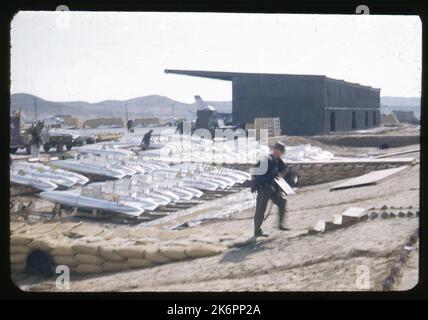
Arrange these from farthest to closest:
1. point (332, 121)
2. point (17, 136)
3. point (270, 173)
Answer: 1. point (332, 121)
2. point (270, 173)
3. point (17, 136)

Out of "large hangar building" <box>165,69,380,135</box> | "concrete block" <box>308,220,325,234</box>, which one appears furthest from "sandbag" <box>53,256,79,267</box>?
"concrete block" <box>308,220,325,234</box>

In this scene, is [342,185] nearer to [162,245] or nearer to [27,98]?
[162,245]

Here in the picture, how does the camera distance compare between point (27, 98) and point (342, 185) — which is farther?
point (342, 185)

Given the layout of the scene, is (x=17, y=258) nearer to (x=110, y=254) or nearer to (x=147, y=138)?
(x=110, y=254)

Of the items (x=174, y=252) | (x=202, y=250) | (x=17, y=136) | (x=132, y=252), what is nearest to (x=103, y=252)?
(x=132, y=252)

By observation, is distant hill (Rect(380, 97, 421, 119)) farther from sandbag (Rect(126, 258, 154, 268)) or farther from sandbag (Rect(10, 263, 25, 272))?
sandbag (Rect(10, 263, 25, 272))

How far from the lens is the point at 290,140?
2869 millimetres

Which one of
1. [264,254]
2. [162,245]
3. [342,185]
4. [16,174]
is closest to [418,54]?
[342,185]

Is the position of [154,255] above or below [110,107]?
below

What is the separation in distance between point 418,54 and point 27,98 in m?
2.18

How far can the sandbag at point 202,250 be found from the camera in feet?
9.12

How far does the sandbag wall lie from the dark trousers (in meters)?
0.24

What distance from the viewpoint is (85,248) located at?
2.79 m

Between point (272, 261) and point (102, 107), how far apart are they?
126cm
